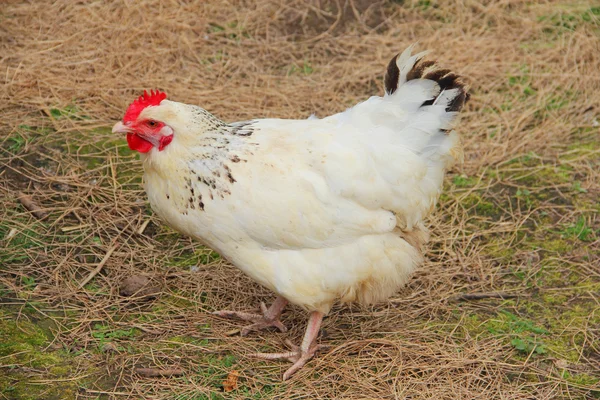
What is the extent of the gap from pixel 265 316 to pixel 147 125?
1541 mm

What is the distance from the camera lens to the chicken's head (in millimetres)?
3756

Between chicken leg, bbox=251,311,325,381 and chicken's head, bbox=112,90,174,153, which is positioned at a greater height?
chicken's head, bbox=112,90,174,153

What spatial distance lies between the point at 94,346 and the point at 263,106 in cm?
299

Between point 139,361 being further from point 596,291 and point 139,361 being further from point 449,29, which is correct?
point 449,29

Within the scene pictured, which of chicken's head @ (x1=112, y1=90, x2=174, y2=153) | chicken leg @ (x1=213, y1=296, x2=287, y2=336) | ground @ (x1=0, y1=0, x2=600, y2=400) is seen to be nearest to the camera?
chicken's head @ (x1=112, y1=90, x2=174, y2=153)

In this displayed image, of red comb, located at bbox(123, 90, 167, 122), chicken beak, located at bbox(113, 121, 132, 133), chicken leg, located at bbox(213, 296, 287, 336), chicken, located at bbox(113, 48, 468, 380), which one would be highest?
red comb, located at bbox(123, 90, 167, 122)

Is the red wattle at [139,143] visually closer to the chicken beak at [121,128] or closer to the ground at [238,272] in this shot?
the chicken beak at [121,128]

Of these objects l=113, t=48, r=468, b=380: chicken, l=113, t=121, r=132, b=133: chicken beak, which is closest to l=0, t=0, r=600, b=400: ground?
l=113, t=48, r=468, b=380: chicken

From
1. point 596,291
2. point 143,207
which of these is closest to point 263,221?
Answer: point 143,207

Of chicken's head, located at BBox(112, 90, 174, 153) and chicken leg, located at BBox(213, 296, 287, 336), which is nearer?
chicken's head, located at BBox(112, 90, 174, 153)

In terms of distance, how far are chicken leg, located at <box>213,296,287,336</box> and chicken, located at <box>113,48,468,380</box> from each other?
443mm

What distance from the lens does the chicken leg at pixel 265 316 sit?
4551mm

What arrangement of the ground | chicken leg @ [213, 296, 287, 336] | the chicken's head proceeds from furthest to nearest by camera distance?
chicken leg @ [213, 296, 287, 336]
the ground
the chicken's head

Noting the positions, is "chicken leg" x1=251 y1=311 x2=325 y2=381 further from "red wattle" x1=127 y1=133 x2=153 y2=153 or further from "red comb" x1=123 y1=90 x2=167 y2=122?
"red comb" x1=123 y1=90 x2=167 y2=122
